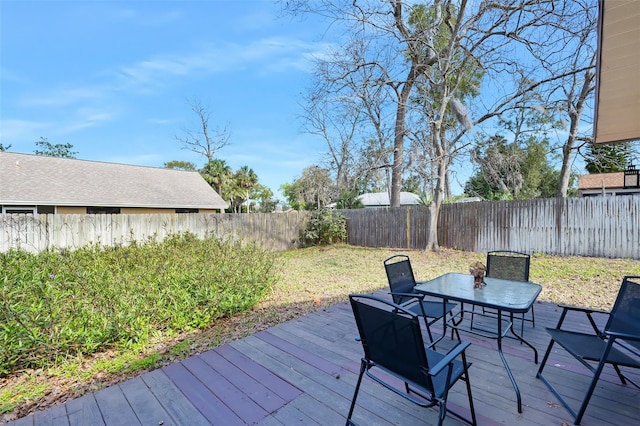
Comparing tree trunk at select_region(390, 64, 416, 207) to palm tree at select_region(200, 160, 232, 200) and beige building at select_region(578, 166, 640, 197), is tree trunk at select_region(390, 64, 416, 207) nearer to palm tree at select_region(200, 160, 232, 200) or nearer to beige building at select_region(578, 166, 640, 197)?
beige building at select_region(578, 166, 640, 197)

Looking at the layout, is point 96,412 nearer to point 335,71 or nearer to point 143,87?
point 335,71

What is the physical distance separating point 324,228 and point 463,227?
4.77m

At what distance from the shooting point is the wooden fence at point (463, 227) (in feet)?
21.1

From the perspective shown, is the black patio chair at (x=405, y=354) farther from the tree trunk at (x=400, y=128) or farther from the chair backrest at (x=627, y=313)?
the tree trunk at (x=400, y=128)

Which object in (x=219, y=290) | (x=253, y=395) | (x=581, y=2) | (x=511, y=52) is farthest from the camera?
(x=511, y=52)

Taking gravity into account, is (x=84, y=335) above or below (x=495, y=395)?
above

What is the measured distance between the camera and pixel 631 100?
272 cm

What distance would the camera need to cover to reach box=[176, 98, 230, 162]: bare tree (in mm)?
21916

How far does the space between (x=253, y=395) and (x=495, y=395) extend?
5.59ft

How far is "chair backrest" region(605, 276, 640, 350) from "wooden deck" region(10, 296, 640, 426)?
1.42 ft

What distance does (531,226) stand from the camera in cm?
747

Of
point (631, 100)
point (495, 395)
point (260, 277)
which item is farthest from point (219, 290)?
point (631, 100)

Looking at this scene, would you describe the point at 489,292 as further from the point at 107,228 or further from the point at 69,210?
the point at 69,210

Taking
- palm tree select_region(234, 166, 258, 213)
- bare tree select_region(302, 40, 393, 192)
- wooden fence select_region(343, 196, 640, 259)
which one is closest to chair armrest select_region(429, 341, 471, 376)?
wooden fence select_region(343, 196, 640, 259)
